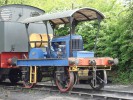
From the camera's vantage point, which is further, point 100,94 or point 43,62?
point 43,62

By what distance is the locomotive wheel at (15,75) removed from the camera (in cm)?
1767

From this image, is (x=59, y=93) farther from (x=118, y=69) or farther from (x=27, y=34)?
(x=118, y=69)

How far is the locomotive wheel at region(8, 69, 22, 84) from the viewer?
17672 mm

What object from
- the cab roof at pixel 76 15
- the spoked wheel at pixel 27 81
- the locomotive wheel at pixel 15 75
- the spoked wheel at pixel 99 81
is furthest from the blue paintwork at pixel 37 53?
the locomotive wheel at pixel 15 75

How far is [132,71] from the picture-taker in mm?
17375

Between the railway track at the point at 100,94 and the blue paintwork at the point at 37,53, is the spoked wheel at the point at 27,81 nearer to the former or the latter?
the railway track at the point at 100,94

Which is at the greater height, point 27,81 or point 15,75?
point 15,75

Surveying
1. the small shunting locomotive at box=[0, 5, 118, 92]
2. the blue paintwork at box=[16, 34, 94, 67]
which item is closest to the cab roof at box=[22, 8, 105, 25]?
the small shunting locomotive at box=[0, 5, 118, 92]

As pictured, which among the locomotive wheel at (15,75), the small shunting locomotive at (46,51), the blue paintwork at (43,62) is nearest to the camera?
the blue paintwork at (43,62)

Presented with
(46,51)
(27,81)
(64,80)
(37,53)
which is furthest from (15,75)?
(64,80)

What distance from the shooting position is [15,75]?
17.9 metres

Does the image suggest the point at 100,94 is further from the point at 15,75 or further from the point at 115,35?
the point at 15,75

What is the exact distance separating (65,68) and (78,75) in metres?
0.57

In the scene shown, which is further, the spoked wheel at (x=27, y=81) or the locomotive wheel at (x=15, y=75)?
the locomotive wheel at (x=15, y=75)
